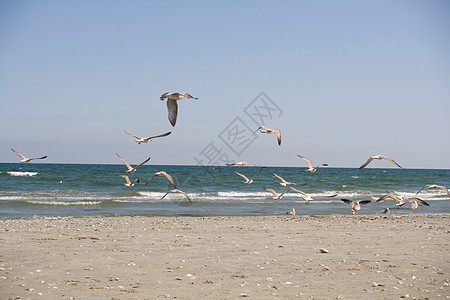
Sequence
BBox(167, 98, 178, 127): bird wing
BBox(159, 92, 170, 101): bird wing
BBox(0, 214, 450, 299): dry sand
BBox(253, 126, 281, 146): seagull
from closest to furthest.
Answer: BBox(0, 214, 450, 299): dry sand, BBox(159, 92, 170, 101): bird wing, BBox(167, 98, 178, 127): bird wing, BBox(253, 126, 281, 146): seagull

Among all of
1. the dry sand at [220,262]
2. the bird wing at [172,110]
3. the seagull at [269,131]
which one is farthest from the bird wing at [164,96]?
the seagull at [269,131]

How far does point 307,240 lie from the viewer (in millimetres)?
12078

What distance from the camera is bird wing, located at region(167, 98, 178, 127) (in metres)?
9.81

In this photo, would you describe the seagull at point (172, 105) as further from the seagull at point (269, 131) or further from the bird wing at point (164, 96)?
the seagull at point (269, 131)

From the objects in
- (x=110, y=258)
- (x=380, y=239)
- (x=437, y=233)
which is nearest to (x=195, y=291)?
(x=110, y=258)

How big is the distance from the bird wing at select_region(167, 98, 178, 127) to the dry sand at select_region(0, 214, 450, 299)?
105 inches

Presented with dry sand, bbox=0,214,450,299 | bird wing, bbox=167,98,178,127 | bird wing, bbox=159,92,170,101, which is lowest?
dry sand, bbox=0,214,450,299

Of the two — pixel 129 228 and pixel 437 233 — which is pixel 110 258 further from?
pixel 437 233

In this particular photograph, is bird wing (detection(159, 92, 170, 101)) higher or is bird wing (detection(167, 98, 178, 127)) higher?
bird wing (detection(159, 92, 170, 101))

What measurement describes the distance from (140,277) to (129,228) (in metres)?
6.34

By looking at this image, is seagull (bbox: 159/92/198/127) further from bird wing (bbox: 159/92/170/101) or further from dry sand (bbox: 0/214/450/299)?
dry sand (bbox: 0/214/450/299)

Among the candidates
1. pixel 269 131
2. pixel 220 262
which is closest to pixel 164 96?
pixel 220 262

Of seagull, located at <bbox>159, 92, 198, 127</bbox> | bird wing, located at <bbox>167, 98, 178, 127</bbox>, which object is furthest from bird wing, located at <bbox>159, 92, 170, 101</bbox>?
bird wing, located at <bbox>167, 98, 178, 127</bbox>

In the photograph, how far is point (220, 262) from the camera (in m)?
9.14
